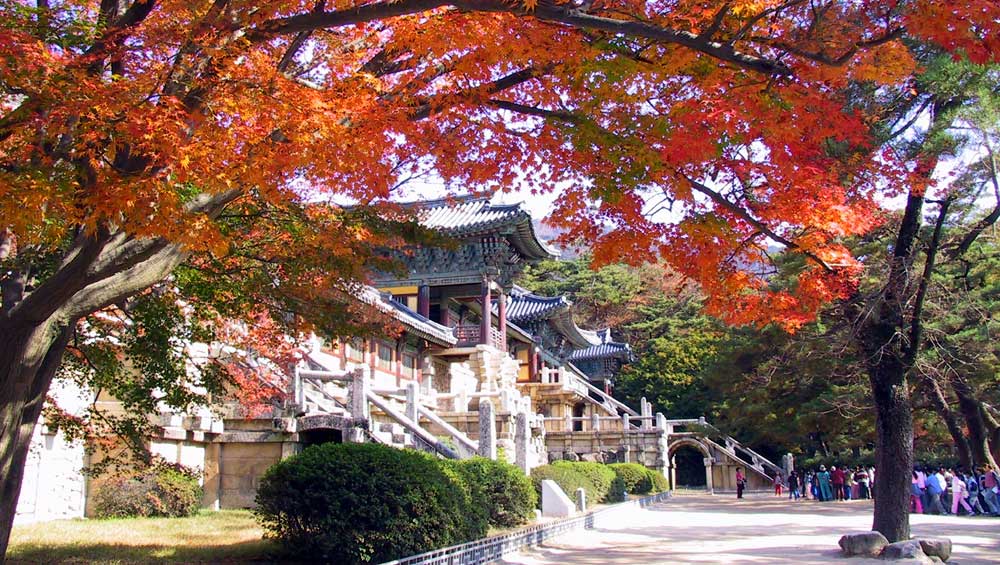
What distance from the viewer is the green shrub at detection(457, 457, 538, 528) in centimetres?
1483

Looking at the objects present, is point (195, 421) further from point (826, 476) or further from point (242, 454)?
point (826, 476)

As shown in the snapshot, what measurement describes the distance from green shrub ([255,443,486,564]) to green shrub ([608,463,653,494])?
2089 cm

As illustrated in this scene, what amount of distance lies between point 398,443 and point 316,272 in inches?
329

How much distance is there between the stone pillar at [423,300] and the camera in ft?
116

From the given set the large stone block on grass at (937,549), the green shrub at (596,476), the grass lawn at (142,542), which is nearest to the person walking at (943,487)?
the green shrub at (596,476)

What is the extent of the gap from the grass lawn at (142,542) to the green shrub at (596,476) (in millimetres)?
11821

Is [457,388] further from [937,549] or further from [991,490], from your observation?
[937,549]

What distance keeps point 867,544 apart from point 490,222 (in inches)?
914

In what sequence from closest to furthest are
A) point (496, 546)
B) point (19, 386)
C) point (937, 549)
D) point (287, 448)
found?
point (19, 386), point (937, 549), point (496, 546), point (287, 448)

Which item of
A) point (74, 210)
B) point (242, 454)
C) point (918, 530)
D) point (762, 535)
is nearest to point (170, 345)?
point (74, 210)

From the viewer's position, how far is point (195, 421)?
55.7 feet

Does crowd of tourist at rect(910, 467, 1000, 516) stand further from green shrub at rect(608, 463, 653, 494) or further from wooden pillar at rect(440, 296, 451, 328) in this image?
wooden pillar at rect(440, 296, 451, 328)

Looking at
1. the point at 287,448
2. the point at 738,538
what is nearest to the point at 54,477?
the point at 287,448

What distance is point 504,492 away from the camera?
15500mm
